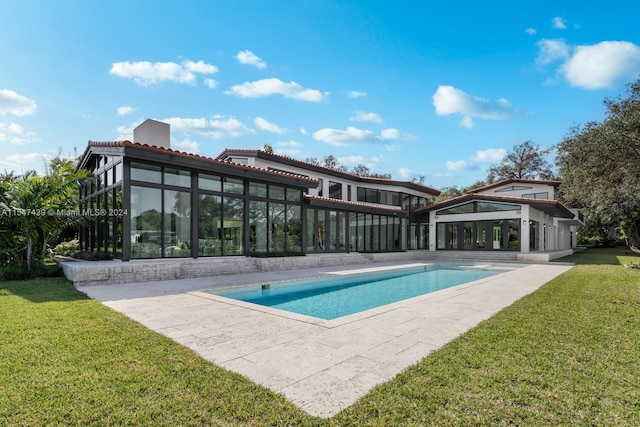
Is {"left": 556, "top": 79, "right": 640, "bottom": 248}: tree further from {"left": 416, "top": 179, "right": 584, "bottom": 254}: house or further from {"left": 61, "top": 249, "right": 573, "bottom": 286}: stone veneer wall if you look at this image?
{"left": 61, "top": 249, "right": 573, "bottom": 286}: stone veneer wall

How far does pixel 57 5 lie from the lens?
41.1 feet

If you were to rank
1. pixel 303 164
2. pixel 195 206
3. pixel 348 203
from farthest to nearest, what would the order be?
pixel 303 164
pixel 348 203
pixel 195 206

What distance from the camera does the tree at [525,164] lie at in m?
47.6

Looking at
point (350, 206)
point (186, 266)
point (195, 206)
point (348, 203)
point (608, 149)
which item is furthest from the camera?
point (350, 206)

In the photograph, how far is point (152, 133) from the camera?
14.1 metres

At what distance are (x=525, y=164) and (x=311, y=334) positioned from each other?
5280 cm

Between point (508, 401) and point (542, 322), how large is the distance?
11.5 feet

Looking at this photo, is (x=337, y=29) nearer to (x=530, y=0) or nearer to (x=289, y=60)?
(x=289, y=60)

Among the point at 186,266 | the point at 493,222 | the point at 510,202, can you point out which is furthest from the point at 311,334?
the point at 493,222

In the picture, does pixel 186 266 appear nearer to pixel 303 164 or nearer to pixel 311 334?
pixel 311 334

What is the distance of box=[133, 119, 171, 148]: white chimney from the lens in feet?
46.0

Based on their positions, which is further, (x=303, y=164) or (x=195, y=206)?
(x=303, y=164)

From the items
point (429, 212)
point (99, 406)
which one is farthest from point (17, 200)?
point (429, 212)

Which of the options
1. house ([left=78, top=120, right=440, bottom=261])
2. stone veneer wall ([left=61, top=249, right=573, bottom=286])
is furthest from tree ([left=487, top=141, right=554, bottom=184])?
house ([left=78, top=120, right=440, bottom=261])
